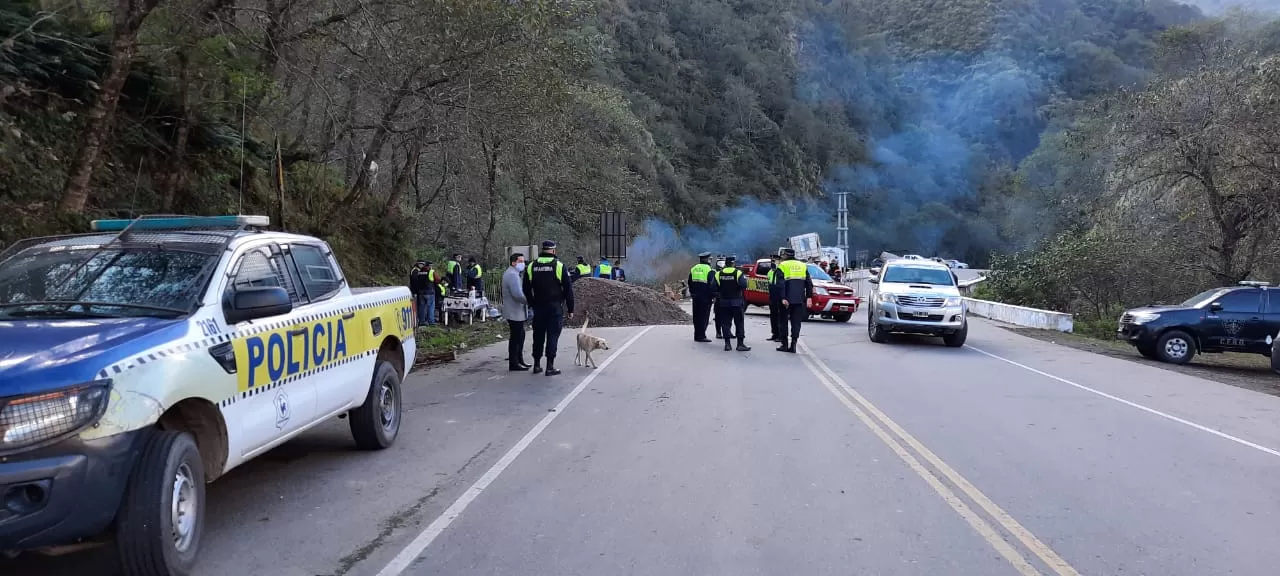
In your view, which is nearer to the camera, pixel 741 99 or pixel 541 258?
pixel 541 258

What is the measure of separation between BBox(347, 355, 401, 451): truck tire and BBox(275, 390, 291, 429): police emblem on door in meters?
1.50

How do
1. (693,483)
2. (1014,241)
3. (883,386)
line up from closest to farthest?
(693,483) → (883,386) → (1014,241)

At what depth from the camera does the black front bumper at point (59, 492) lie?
3.79 metres

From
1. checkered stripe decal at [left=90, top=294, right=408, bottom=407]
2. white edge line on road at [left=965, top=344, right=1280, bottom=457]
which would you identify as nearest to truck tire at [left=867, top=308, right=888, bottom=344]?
white edge line on road at [left=965, top=344, right=1280, bottom=457]

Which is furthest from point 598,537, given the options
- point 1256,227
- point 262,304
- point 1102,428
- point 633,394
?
point 1256,227

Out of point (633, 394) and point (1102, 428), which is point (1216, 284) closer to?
point (1102, 428)

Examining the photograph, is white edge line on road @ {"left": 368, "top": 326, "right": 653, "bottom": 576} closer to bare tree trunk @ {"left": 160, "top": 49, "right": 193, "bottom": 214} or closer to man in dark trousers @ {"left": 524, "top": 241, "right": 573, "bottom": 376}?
man in dark trousers @ {"left": 524, "top": 241, "right": 573, "bottom": 376}

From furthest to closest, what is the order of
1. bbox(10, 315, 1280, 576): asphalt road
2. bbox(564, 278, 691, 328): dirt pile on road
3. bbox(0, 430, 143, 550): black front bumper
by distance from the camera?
bbox(564, 278, 691, 328): dirt pile on road < bbox(10, 315, 1280, 576): asphalt road < bbox(0, 430, 143, 550): black front bumper

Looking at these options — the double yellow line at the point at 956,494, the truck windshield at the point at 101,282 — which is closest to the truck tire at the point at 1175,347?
the double yellow line at the point at 956,494

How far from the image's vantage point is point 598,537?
5320 millimetres

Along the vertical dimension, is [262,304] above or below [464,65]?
below

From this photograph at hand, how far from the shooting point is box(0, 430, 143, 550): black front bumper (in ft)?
12.4

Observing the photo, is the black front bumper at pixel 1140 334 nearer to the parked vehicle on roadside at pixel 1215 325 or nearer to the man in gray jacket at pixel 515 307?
the parked vehicle on roadside at pixel 1215 325

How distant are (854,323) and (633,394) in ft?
48.7
